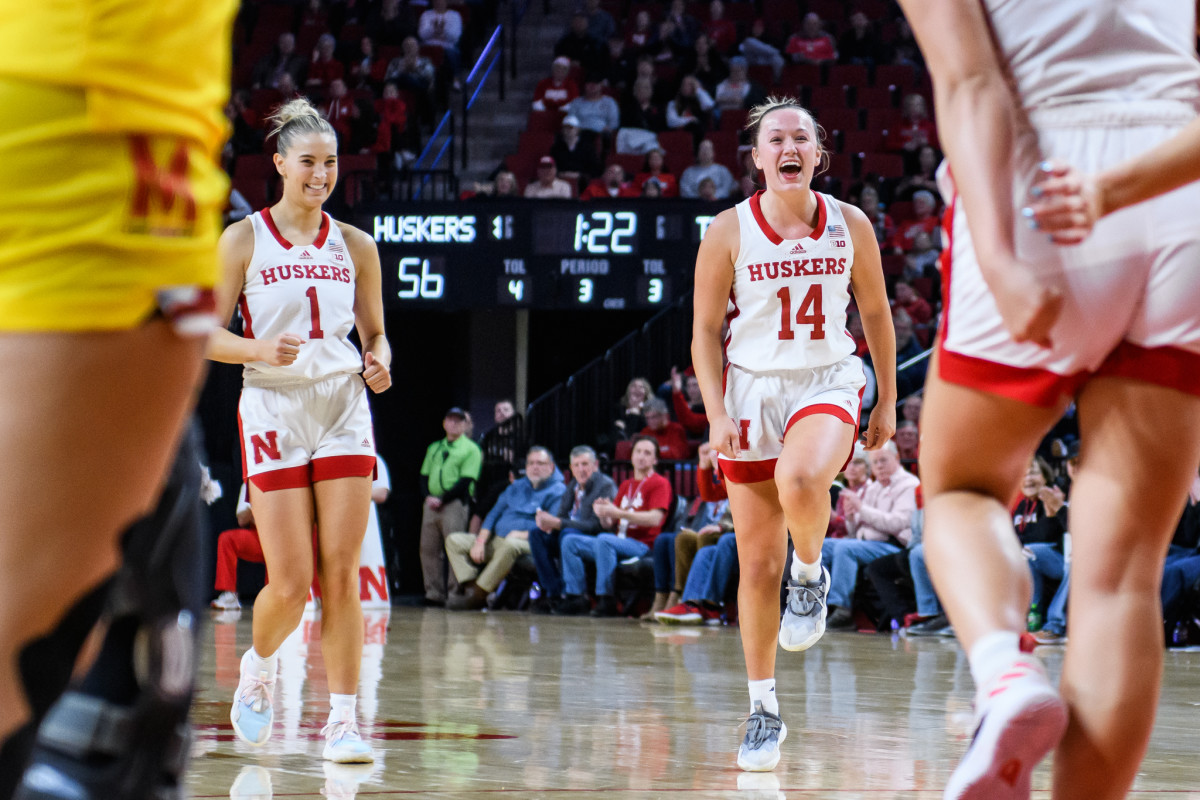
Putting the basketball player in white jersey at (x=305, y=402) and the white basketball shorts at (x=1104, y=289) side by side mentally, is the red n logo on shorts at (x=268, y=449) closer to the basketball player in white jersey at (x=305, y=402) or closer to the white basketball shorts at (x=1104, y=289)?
the basketball player in white jersey at (x=305, y=402)

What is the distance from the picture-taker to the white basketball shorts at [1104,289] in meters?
2.09

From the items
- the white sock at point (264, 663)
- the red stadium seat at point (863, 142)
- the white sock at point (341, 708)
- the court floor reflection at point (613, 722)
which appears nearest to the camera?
the court floor reflection at point (613, 722)

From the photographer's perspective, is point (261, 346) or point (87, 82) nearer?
point (87, 82)

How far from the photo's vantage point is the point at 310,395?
507cm

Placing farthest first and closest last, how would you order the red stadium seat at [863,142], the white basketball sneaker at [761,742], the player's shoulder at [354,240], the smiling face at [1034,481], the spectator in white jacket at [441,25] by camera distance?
the spectator in white jacket at [441,25]
the red stadium seat at [863,142]
the smiling face at [1034,481]
the player's shoulder at [354,240]
the white basketball sneaker at [761,742]

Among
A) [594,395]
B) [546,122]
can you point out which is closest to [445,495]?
[594,395]

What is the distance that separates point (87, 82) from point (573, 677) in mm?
6417

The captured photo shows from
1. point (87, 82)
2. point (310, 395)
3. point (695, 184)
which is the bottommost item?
point (310, 395)

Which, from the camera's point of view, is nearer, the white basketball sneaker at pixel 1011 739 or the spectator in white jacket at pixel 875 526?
the white basketball sneaker at pixel 1011 739

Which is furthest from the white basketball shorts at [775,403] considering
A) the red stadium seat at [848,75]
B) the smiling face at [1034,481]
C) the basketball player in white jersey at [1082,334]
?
the red stadium seat at [848,75]

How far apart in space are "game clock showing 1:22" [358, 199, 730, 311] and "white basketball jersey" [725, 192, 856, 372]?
7639mm

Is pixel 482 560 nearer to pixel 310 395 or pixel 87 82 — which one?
pixel 310 395

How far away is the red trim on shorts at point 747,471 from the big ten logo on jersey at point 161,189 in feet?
12.1

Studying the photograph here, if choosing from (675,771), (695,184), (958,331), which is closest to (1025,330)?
(958,331)
